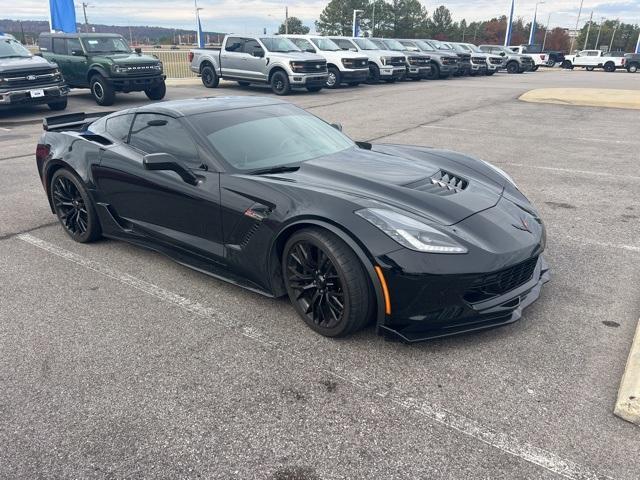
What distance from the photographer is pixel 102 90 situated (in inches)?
569

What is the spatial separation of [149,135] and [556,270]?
352cm

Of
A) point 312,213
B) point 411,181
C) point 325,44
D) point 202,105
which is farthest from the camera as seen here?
point 325,44

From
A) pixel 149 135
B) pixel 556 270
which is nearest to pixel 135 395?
pixel 149 135

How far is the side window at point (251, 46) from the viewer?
18250 mm

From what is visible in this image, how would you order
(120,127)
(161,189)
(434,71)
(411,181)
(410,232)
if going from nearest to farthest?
(410,232)
(411,181)
(161,189)
(120,127)
(434,71)

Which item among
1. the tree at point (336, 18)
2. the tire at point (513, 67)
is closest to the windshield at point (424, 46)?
the tire at point (513, 67)

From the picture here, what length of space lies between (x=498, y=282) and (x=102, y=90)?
1412 centimetres

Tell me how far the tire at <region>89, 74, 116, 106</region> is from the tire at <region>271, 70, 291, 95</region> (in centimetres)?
551

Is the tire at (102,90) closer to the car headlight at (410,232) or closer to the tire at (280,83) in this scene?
the tire at (280,83)

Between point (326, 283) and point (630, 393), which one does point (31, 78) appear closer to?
point (326, 283)

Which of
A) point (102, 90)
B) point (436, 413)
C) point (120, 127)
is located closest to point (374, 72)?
point (102, 90)

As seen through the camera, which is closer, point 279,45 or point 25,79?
point 25,79

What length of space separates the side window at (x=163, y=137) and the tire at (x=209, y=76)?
16.4 meters

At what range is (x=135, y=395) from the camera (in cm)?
281
